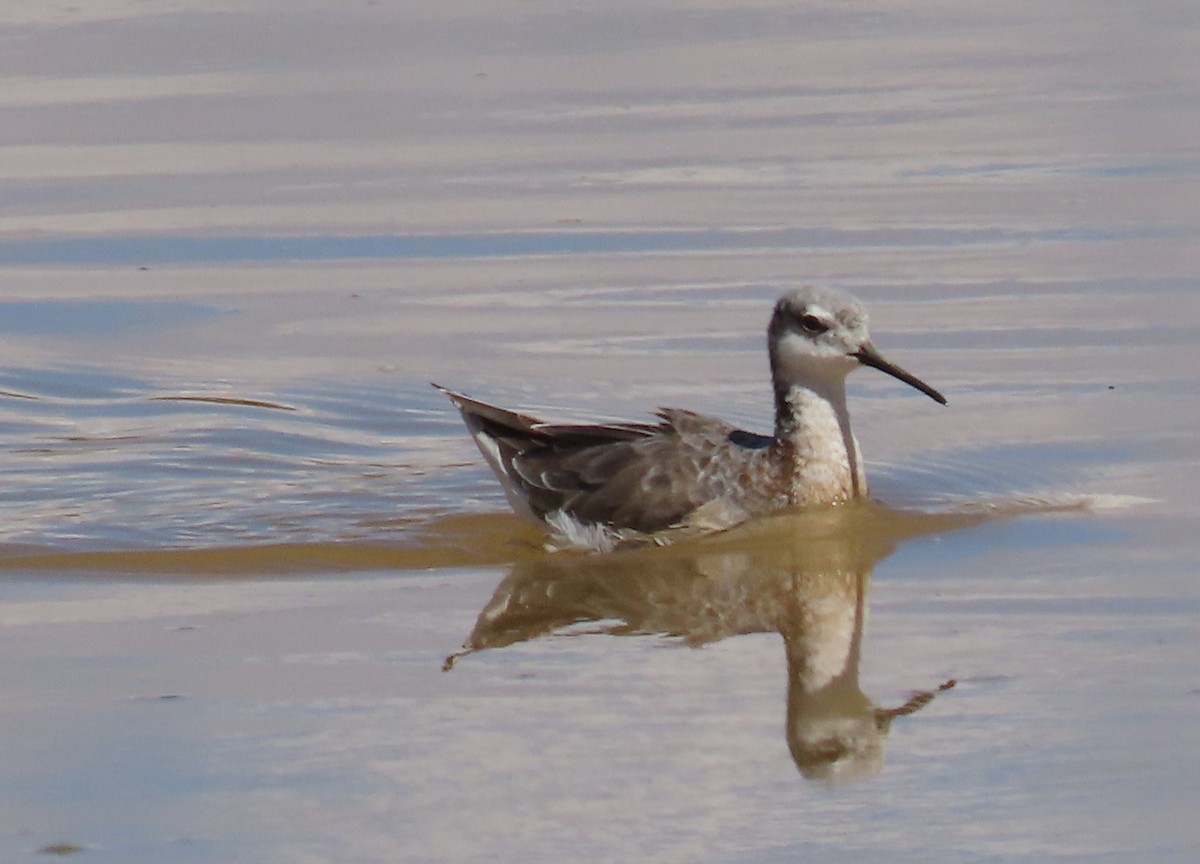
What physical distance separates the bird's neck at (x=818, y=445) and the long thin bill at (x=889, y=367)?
259 mm

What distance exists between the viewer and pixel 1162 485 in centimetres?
1030

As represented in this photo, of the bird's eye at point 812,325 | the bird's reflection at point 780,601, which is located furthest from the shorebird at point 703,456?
the bird's reflection at point 780,601

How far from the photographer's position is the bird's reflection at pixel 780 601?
7.55 metres

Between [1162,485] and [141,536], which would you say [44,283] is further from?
[1162,485]

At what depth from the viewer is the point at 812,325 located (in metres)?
10.8

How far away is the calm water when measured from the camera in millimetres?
6953

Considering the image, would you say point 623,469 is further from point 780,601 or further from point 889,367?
point 780,601

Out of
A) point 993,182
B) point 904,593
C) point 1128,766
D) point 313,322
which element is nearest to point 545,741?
point 1128,766

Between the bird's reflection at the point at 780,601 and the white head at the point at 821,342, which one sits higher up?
the white head at the point at 821,342

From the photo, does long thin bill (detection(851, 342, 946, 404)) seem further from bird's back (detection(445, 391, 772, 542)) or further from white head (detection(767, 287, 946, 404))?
bird's back (detection(445, 391, 772, 542))

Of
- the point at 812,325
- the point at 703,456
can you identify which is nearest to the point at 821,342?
the point at 812,325

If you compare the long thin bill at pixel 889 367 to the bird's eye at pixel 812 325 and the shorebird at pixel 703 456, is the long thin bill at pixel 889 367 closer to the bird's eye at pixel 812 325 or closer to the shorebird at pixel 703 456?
the shorebird at pixel 703 456

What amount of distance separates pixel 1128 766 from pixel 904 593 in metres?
2.21

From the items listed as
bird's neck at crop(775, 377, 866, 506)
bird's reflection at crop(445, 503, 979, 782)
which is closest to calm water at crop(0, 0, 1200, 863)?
bird's reflection at crop(445, 503, 979, 782)
